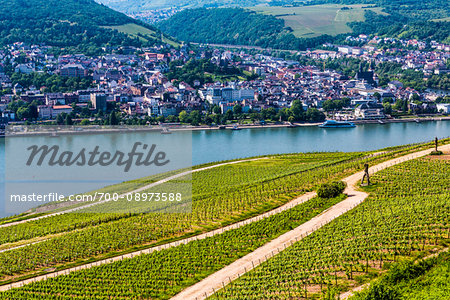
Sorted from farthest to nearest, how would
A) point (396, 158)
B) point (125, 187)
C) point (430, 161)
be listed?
point (125, 187) → point (396, 158) → point (430, 161)

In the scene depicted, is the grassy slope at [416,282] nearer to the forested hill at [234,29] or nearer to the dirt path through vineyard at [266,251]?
the dirt path through vineyard at [266,251]

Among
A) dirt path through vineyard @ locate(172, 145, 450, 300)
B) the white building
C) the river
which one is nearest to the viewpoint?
dirt path through vineyard @ locate(172, 145, 450, 300)

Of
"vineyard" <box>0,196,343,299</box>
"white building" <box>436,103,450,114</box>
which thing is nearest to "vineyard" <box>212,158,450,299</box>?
"vineyard" <box>0,196,343,299</box>

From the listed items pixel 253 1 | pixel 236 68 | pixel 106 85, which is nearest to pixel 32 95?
pixel 106 85

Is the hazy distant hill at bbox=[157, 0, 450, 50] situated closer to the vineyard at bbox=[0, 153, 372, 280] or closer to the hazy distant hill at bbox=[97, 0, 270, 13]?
the hazy distant hill at bbox=[97, 0, 270, 13]

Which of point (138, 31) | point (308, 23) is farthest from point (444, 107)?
point (308, 23)

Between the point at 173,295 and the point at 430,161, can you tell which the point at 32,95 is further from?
the point at 173,295
